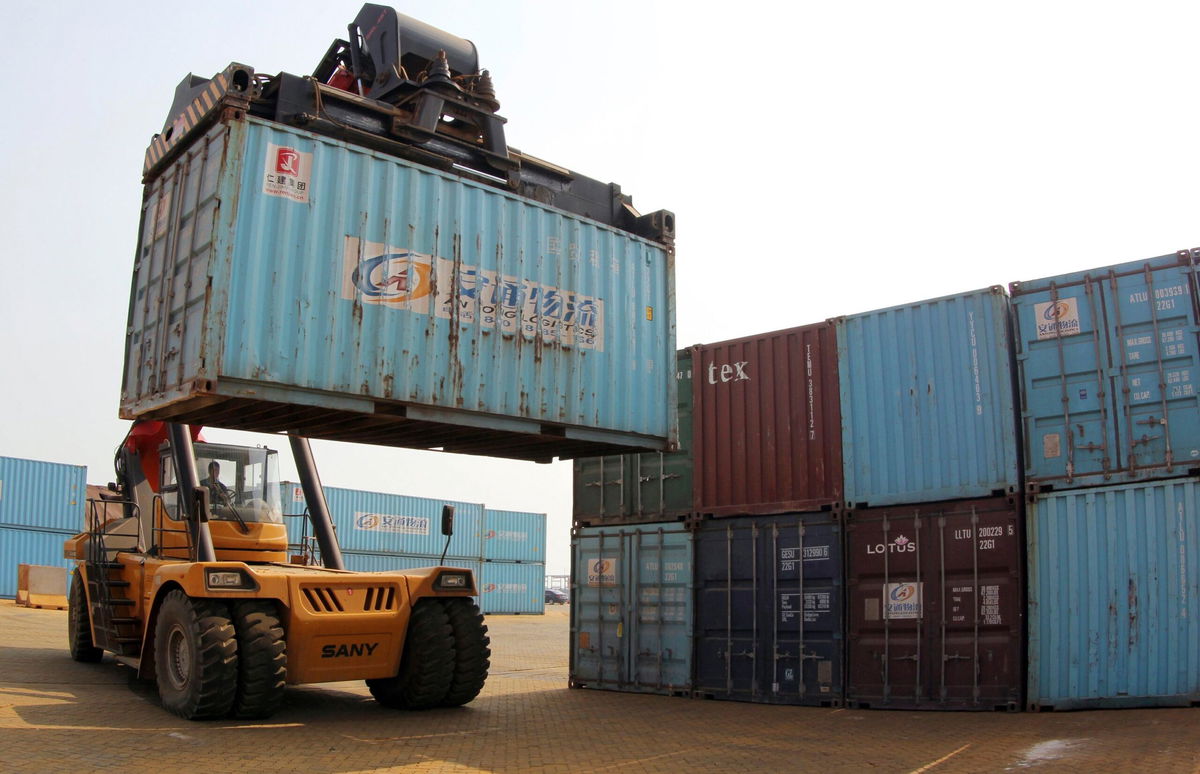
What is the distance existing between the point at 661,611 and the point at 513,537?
31642 millimetres

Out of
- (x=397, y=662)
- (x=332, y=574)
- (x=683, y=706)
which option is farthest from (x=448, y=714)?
(x=683, y=706)

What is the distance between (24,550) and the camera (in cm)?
3166

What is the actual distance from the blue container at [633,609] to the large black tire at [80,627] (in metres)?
6.46

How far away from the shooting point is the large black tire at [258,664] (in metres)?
8.85

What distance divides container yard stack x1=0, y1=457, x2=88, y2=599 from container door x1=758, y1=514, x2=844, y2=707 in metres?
28.5

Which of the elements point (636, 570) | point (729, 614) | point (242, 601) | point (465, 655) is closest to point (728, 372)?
point (636, 570)

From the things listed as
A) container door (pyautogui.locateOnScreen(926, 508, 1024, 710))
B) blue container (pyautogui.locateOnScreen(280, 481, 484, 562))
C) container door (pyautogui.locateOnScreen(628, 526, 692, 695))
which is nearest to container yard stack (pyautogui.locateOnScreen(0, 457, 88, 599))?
blue container (pyautogui.locateOnScreen(280, 481, 484, 562))

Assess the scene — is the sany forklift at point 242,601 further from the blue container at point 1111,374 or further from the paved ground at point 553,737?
the blue container at point 1111,374

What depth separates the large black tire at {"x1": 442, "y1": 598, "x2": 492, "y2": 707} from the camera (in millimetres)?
10281

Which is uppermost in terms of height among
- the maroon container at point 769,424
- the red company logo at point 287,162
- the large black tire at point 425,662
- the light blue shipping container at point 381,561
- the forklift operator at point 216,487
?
the red company logo at point 287,162

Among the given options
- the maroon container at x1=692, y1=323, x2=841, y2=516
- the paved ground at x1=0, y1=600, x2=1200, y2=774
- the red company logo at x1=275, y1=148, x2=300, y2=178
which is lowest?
the paved ground at x1=0, y1=600, x2=1200, y2=774

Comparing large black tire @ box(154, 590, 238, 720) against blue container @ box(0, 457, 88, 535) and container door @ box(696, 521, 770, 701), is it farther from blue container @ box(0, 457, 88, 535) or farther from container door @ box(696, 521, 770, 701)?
blue container @ box(0, 457, 88, 535)

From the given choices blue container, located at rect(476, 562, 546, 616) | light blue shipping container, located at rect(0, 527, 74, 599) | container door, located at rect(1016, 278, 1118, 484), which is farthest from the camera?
blue container, located at rect(476, 562, 546, 616)

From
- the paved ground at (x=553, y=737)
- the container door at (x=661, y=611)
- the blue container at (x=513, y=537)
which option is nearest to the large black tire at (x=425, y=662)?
the paved ground at (x=553, y=737)
